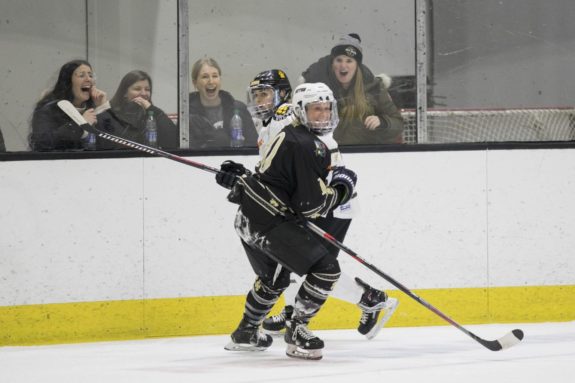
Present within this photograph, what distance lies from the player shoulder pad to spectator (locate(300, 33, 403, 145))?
81 cm

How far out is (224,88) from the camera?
585 centimetres

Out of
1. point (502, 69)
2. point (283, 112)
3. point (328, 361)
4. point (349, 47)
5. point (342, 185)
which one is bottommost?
point (328, 361)

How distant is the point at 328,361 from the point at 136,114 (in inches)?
64.8

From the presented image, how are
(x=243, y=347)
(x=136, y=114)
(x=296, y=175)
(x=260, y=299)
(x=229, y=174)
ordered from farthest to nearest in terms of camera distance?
(x=136, y=114) < (x=243, y=347) < (x=260, y=299) < (x=229, y=174) < (x=296, y=175)

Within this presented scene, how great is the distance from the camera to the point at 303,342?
482cm

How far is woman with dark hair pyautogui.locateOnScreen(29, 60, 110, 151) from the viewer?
555 centimetres

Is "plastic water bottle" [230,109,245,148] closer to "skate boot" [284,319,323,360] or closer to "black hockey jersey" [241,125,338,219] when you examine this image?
"black hockey jersey" [241,125,338,219]

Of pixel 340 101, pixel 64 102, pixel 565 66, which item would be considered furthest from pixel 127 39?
pixel 565 66

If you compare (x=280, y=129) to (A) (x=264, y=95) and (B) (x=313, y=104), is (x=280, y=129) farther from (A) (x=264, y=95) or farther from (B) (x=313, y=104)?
(B) (x=313, y=104)

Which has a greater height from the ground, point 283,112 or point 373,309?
point 283,112

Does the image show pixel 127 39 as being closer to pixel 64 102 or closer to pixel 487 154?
pixel 64 102

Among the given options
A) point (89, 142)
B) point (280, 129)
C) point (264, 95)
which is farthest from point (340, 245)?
point (89, 142)

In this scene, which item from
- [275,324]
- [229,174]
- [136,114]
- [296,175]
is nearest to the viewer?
[296,175]

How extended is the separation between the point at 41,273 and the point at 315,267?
141 centimetres
